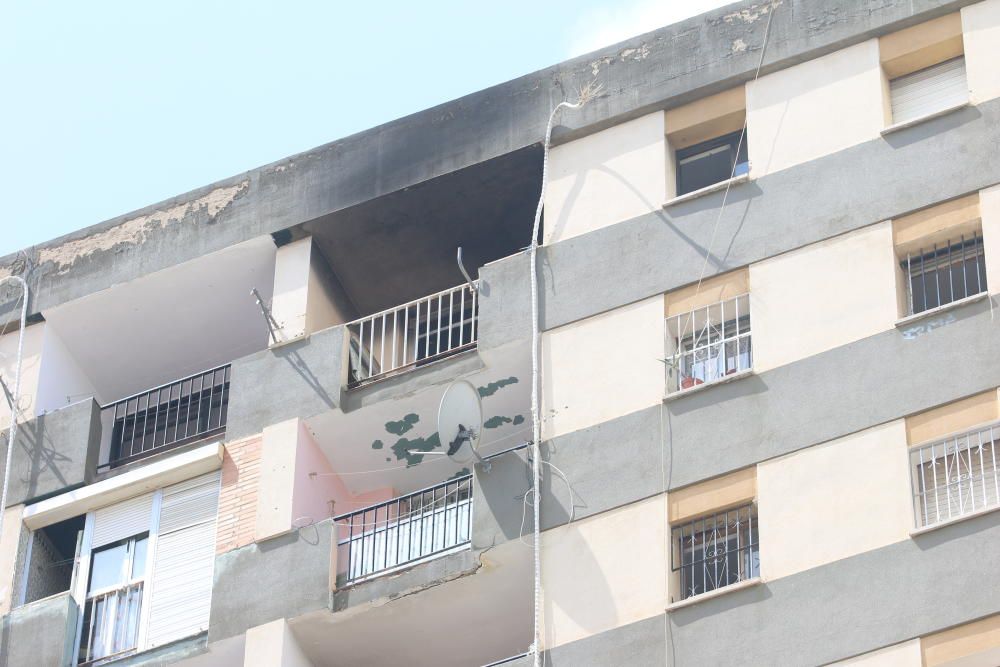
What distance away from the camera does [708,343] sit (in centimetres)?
2408

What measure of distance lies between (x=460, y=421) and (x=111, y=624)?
5.47 metres

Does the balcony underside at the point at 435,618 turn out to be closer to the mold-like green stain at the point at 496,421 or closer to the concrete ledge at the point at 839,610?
the concrete ledge at the point at 839,610

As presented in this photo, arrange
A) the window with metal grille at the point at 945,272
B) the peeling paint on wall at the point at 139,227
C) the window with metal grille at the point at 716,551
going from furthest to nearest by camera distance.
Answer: the peeling paint on wall at the point at 139,227, the window with metal grille at the point at 945,272, the window with metal grille at the point at 716,551

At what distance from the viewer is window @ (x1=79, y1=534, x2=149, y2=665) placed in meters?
25.7

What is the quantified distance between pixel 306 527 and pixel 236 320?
15.9ft

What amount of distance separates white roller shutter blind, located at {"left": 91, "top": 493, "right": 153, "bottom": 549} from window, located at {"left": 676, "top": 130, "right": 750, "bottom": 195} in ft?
25.8

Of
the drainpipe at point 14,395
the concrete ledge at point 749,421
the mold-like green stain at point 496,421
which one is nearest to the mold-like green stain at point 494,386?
the mold-like green stain at point 496,421

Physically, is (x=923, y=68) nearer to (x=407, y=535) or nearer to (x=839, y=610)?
(x=839, y=610)

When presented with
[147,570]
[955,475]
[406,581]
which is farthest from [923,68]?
[147,570]

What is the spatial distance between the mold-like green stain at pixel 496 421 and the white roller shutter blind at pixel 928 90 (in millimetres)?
5922

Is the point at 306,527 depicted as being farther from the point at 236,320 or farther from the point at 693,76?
the point at 693,76

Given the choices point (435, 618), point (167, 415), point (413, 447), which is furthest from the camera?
point (167, 415)

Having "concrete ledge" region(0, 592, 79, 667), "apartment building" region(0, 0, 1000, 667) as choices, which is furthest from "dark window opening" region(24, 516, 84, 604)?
"concrete ledge" region(0, 592, 79, 667)

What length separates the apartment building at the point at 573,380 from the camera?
2188cm
